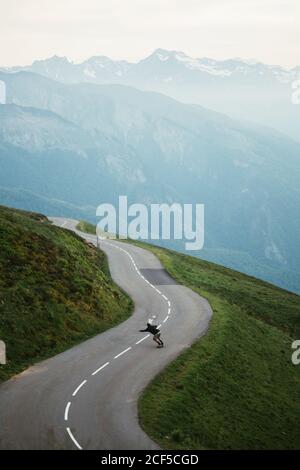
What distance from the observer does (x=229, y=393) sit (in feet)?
105

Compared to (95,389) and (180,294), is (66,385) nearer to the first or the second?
(95,389)

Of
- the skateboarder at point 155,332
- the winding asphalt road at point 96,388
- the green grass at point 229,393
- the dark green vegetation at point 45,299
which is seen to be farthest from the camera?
the skateboarder at point 155,332

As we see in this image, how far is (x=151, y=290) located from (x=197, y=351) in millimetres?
18548

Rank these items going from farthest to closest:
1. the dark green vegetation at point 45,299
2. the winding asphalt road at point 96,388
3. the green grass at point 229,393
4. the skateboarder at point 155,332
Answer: the skateboarder at point 155,332 → the dark green vegetation at point 45,299 → the green grass at point 229,393 → the winding asphalt road at point 96,388

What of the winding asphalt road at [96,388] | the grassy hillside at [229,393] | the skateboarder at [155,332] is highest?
the skateboarder at [155,332]

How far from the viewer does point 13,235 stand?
1775 inches

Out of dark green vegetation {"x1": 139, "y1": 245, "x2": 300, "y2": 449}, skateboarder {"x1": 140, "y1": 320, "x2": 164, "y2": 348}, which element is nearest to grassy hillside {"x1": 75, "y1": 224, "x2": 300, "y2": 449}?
dark green vegetation {"x1": 139, "y1": 245, "x2": 300, "y2": 449}

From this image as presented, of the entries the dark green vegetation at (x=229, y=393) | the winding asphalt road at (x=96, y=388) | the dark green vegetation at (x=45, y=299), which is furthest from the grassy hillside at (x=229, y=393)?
the dark green vegetation at (x=45, y=299)

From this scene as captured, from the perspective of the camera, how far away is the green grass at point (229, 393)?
26.0m

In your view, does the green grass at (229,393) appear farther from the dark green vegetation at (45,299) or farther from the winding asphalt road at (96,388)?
the dark green vegetation at (45,299)

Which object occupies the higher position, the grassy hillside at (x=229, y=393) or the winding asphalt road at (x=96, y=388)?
the winding asphalt road at (x=96, y=388)

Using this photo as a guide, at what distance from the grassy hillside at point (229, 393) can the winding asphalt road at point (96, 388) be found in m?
1.07

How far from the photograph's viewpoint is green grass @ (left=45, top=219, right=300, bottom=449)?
26031 millimetres
